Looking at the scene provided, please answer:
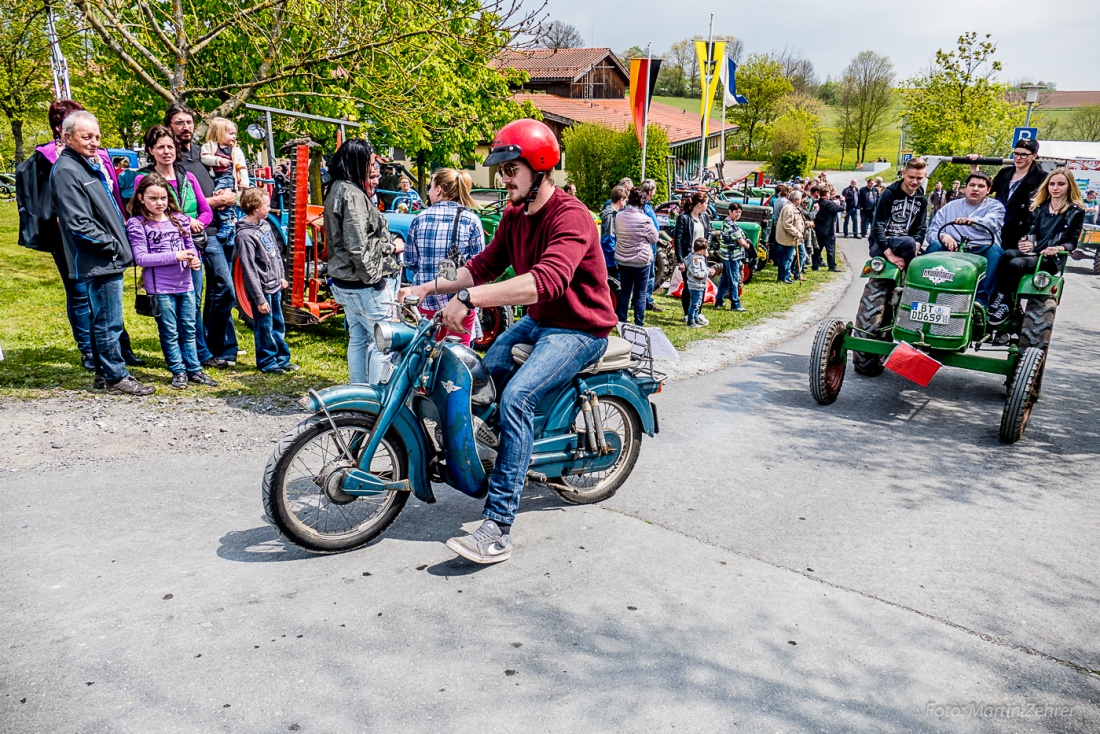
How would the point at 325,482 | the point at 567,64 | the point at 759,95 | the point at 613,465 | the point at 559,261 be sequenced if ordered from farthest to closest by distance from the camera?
the point at 759,95
the point at 567,64
the point at 613,465
the point at 325,482
the point at 559,261

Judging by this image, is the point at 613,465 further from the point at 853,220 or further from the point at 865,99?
the point at 865,99

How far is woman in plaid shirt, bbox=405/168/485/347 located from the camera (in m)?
6.33

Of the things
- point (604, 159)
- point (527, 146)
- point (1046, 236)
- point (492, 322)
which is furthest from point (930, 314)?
point (604, 159)

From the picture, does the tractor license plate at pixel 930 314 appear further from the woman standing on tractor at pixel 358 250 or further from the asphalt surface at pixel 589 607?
the woman standing on tractor at pixel 358 250

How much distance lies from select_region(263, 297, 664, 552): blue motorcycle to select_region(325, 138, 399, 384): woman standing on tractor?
1397 mm

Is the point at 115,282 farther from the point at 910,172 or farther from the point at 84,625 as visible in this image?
the point at 910,172

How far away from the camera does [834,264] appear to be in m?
17.6

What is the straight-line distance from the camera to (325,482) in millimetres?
3877

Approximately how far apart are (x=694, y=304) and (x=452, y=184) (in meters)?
5.05

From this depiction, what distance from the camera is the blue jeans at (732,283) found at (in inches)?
468

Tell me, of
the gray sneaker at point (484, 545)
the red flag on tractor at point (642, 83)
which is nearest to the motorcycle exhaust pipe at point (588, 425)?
the gray sneaker at point (484, 545)

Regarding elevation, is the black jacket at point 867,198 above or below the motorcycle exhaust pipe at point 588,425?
below

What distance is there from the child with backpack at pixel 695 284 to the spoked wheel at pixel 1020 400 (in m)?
4.77

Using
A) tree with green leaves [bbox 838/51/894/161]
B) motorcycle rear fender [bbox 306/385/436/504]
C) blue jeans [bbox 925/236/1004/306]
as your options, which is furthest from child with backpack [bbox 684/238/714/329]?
tree with green leaves [bbox 838/51/894/161]
